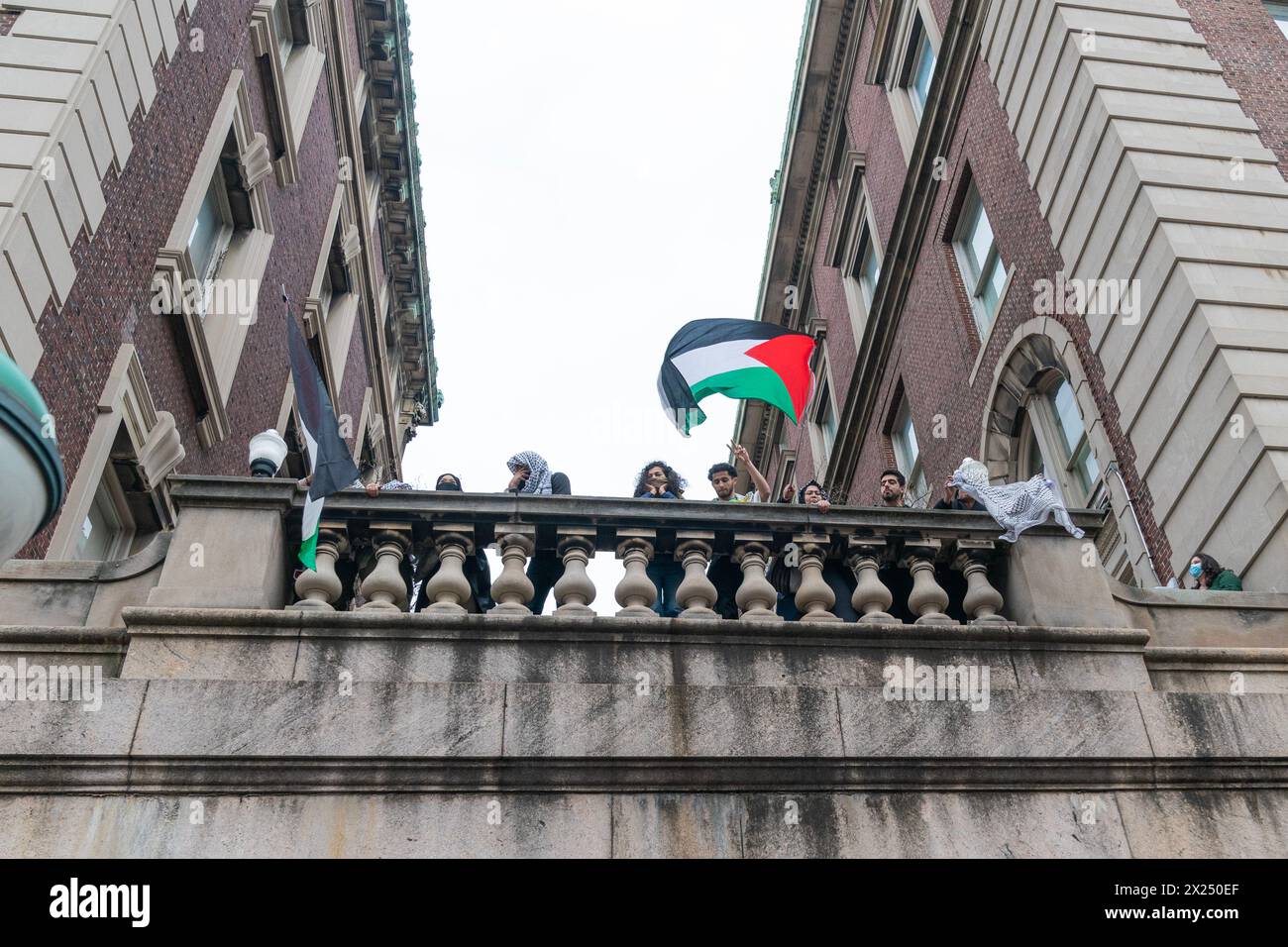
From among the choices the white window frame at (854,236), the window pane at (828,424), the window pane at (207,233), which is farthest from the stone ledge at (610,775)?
the window pane at (828,424)

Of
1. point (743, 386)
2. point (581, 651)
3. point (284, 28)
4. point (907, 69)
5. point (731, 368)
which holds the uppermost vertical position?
point (907, 69)

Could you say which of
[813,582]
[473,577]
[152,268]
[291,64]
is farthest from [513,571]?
[291,64]

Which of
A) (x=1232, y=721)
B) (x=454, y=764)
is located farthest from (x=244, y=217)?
(x=1232, y=721)

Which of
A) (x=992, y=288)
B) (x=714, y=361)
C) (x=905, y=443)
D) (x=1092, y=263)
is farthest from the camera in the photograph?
(x=905, y=443)

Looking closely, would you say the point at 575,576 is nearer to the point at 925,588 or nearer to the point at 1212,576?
the point at 925,588

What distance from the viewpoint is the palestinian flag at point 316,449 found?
7.57m

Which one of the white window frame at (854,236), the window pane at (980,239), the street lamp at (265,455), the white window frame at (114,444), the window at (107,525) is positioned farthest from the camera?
the white window frame at (854,236)

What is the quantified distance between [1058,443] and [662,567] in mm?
10191

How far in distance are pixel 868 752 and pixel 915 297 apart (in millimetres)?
16870

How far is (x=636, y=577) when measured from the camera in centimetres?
772

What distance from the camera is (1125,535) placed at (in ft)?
43.3

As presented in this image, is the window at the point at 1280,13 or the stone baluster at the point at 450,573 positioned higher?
the window at the point at 1280,13

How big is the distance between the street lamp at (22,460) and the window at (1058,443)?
511 inches

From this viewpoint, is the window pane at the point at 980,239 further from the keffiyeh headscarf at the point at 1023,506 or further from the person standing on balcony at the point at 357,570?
the person standing on balcony at the point at 357,570
